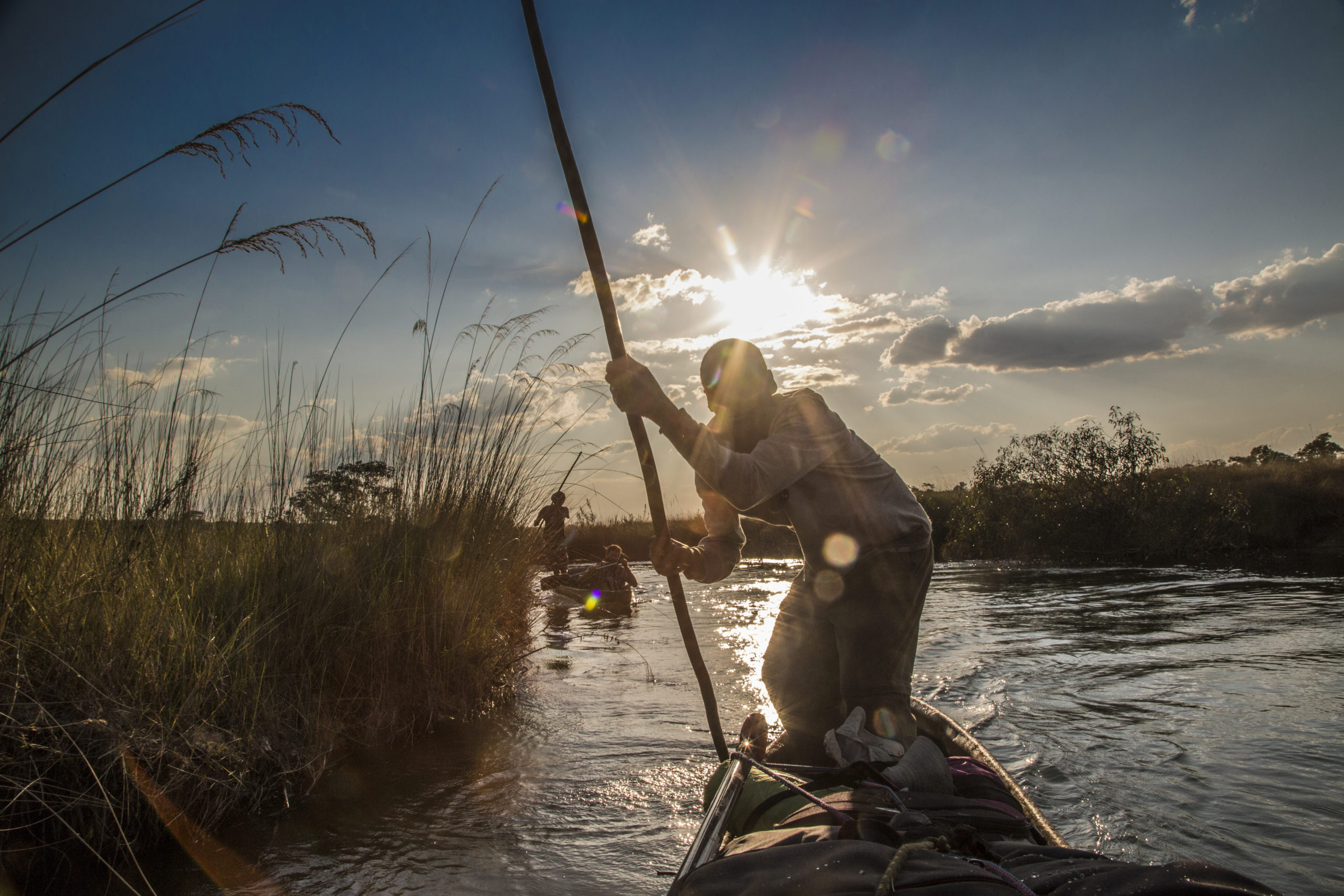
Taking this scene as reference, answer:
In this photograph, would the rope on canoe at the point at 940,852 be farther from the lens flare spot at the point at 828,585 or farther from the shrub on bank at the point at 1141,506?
the shrub on bank at the point at 1141,506

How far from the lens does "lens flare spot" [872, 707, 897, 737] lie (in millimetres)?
2355

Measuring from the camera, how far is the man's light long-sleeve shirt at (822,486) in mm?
2318

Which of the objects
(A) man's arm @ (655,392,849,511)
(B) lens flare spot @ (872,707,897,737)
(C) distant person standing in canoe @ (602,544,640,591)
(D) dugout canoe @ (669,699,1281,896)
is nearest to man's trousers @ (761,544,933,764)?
(B) lens flare spot @ (872,707,897,737)

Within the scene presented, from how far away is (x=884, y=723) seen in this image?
237 centimetres

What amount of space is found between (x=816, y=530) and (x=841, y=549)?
0.37ft

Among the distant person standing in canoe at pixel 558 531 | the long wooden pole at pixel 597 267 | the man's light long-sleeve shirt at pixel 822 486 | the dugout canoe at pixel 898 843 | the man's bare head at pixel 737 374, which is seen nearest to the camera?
the dugout canoe at pixel 898 843

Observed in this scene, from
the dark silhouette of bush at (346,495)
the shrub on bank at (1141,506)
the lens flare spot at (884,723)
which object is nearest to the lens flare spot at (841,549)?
the lens flare spot at (884,723)

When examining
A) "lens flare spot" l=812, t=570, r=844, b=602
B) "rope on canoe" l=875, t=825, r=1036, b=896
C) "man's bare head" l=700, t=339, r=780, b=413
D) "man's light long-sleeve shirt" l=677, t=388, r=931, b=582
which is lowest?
"rope on canoe" l=875, t=825, r=1036, b=896

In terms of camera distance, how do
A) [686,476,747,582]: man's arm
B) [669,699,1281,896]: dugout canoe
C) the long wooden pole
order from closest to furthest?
[669,699,1281,896]: dugout canoe, the long wooden pole, [686,476,747,582]: man's arm

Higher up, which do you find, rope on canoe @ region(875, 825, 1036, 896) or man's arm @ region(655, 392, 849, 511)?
man's arm @ region(655, 392, 849, 511)

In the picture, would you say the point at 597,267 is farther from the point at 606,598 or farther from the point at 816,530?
the point at 606,598

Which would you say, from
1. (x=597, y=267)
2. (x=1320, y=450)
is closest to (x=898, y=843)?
(x=597, y=267)

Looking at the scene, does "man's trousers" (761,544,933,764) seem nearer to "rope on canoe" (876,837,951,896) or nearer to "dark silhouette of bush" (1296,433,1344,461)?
"rope on canoe" (876,837,951,896)

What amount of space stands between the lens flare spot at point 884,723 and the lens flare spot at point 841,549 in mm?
500
